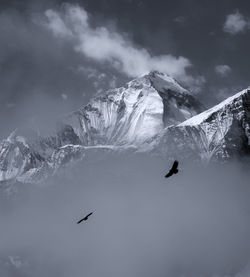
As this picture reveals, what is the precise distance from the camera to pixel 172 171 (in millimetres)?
42375
